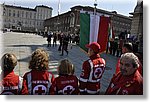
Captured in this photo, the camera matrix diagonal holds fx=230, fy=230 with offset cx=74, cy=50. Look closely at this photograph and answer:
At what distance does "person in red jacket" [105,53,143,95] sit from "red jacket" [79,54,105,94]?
0.78m

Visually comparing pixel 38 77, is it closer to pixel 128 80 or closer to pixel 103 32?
pixel 128 80

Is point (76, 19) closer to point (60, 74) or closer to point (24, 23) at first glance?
point (24, 23)

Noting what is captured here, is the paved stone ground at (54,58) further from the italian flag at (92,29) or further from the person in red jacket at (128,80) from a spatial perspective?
the person in red jacket at (128,80)

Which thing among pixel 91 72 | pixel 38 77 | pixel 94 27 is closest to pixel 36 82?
pixel 38 77

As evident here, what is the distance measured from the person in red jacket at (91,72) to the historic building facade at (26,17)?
81.8 m

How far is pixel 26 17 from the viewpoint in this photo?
95375mm

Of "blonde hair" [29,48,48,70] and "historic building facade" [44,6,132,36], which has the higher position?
"historic building facade" [44,6,132,36]

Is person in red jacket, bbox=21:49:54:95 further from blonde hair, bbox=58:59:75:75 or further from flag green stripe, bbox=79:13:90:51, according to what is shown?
flag green stripe, bbox=79:13:90:51

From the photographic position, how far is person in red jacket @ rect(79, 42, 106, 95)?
3635mm

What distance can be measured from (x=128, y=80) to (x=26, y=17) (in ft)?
315

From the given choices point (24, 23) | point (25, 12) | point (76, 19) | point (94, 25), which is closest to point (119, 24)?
point (76, 19)

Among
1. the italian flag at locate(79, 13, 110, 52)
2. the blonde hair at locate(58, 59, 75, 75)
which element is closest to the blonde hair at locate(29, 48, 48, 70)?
the blonde hair at locate(58, 59, 75, 75)

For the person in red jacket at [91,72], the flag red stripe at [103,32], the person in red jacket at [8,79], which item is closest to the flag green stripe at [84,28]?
the flag red stripe at [103,32]

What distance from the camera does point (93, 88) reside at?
3740mm
